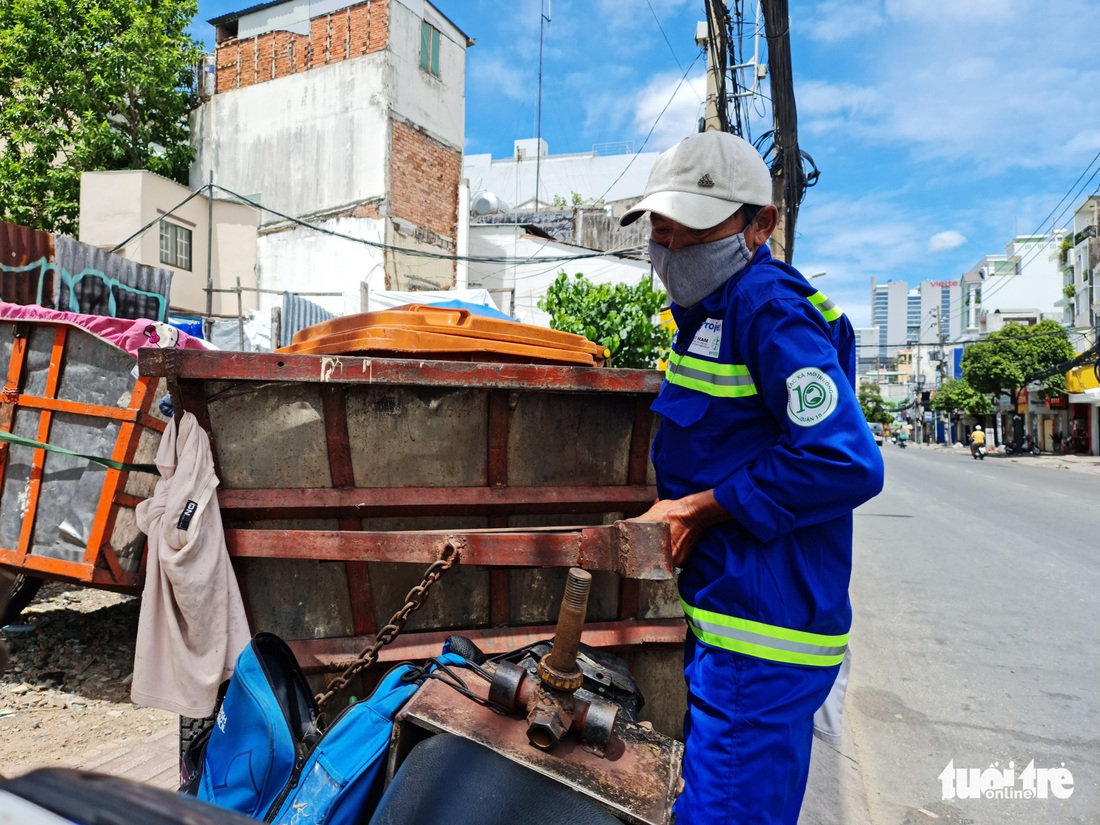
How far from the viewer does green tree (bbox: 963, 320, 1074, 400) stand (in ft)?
108

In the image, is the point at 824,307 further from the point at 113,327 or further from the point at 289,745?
the point at 113,327

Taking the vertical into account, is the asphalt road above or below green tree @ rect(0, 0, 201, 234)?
below

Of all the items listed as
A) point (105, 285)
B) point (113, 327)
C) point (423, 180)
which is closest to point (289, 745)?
point (113, 327)

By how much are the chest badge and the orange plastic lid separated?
760mm

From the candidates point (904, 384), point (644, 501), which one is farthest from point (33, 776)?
point (904, 384)

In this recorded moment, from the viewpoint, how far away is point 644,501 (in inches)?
92.3

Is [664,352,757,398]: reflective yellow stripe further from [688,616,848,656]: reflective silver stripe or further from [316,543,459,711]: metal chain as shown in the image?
[316,543,459,711]: metal chain

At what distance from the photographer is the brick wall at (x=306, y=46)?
60.3ft

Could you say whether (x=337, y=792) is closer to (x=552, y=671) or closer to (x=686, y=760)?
(x=552, y=671)

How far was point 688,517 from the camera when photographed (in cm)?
158

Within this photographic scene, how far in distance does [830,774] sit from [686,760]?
207 cm

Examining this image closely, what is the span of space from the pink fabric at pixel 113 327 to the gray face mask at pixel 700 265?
8.10 feet

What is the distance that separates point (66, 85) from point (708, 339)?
20.4m

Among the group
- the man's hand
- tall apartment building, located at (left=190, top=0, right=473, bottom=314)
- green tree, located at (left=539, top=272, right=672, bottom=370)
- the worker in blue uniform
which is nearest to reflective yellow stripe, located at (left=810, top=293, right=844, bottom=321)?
the worker in blue uniform
